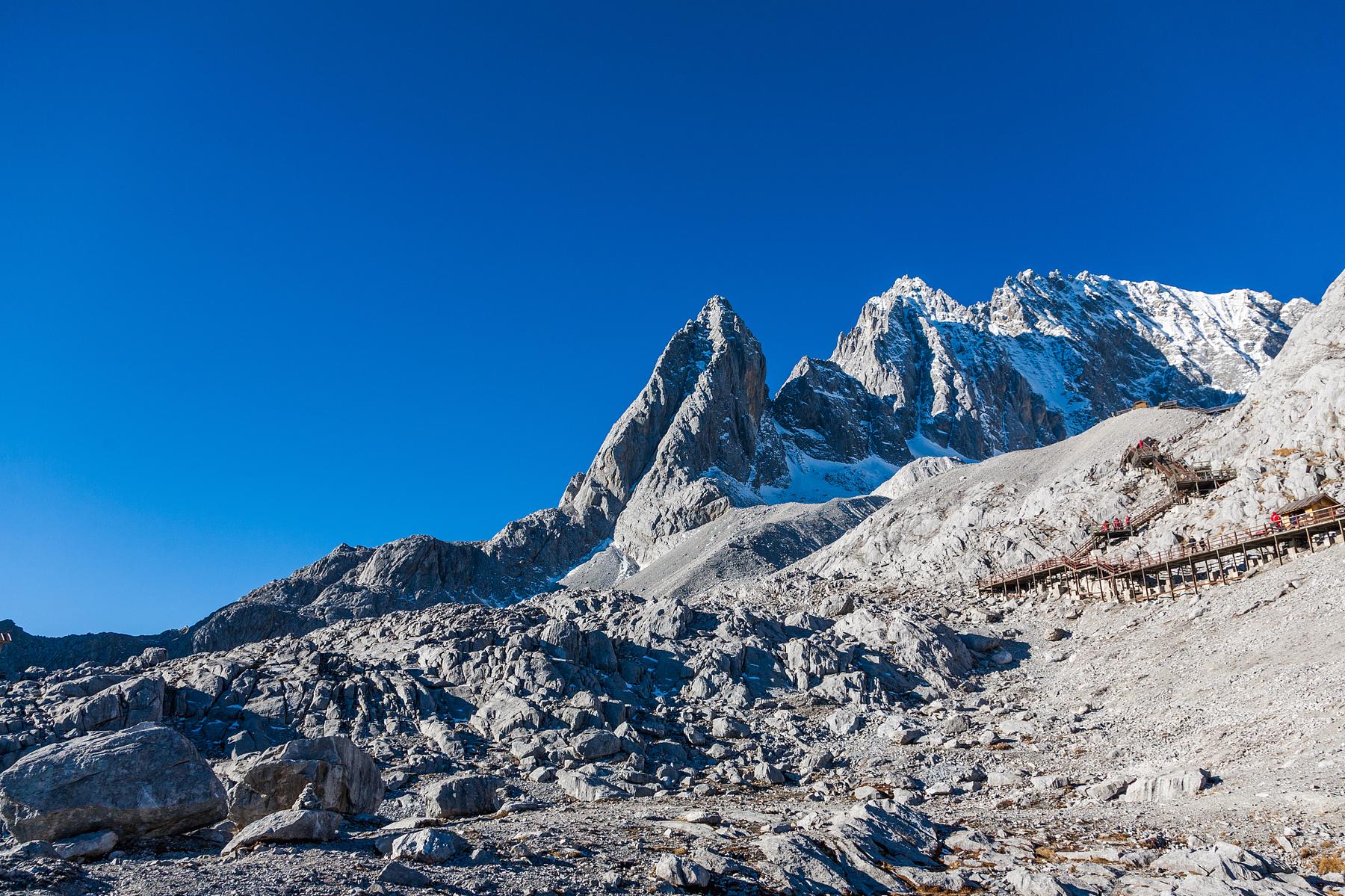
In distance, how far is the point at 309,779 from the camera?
64.4 feet

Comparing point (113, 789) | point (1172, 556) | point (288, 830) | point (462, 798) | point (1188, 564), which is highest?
point (113, 789)

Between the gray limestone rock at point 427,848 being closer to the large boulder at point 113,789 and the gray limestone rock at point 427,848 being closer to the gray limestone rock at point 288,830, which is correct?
the gray limestone rock at point 288,830

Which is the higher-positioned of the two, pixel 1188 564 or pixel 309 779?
pixel 309 779

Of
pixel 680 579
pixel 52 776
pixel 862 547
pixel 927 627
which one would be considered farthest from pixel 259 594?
pixel 52 776

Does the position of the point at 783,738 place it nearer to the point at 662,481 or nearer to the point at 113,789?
the point at 113,789

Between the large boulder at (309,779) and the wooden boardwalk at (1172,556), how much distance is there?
4553 centimetres

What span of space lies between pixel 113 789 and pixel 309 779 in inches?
191

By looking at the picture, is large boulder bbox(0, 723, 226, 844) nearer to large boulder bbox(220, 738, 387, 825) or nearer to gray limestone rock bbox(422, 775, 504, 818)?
large boulder bbox(220, 738, 387, 825)

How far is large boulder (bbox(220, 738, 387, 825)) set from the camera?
1873 centimetres

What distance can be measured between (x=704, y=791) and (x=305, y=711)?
2135 cm

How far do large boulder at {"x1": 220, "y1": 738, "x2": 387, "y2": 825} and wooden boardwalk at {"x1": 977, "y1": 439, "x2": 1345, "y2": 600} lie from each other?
4553 centimetres

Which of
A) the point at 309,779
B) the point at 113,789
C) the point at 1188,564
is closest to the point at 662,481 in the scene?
the point at 1188,564

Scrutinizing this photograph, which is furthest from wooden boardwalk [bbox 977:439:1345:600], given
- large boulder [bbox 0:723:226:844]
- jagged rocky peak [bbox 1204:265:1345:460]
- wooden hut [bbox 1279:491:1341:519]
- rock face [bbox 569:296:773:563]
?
rock face [bbox 569:296:773:563]

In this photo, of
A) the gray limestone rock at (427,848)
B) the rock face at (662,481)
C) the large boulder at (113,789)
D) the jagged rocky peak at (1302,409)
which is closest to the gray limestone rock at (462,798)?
the large boulder at (113,789)
